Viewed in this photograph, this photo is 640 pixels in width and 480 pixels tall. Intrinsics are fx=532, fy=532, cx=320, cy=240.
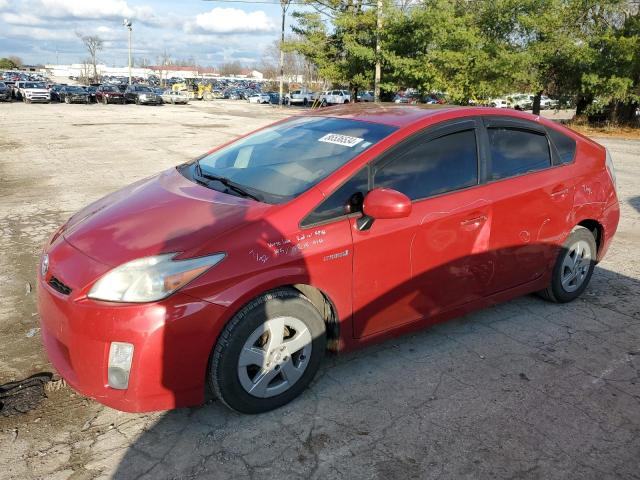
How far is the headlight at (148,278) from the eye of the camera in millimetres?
2510

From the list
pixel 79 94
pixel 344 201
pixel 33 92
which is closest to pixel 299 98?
pixel 79 94

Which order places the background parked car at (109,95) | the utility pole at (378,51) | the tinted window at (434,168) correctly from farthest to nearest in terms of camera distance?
the background parked car at (109,95)
the utility pole at (378,51)
the tinted window at (434,168)

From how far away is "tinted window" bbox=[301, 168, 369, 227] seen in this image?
9.51ft

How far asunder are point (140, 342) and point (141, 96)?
4306cm

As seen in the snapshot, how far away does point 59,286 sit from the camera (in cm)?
271

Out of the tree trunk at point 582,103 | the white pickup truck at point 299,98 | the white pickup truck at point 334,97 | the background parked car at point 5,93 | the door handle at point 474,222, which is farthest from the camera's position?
the white pickup truck at point 299,98

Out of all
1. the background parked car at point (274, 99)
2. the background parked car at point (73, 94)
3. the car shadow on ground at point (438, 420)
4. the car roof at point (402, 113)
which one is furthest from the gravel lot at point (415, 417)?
the background parked car at point (274, 99)

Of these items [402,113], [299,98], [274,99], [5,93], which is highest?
[299,98]

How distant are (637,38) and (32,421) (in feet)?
86.0

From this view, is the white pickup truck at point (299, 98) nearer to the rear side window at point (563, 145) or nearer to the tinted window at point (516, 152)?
the rear side window at point (563, 145)

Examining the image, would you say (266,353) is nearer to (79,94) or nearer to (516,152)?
(516,152)

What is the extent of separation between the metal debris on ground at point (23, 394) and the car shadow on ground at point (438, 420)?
62 centimetres

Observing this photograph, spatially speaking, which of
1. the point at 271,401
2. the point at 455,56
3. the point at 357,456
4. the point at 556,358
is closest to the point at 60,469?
the point at 271,401

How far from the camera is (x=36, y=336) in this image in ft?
12.3
